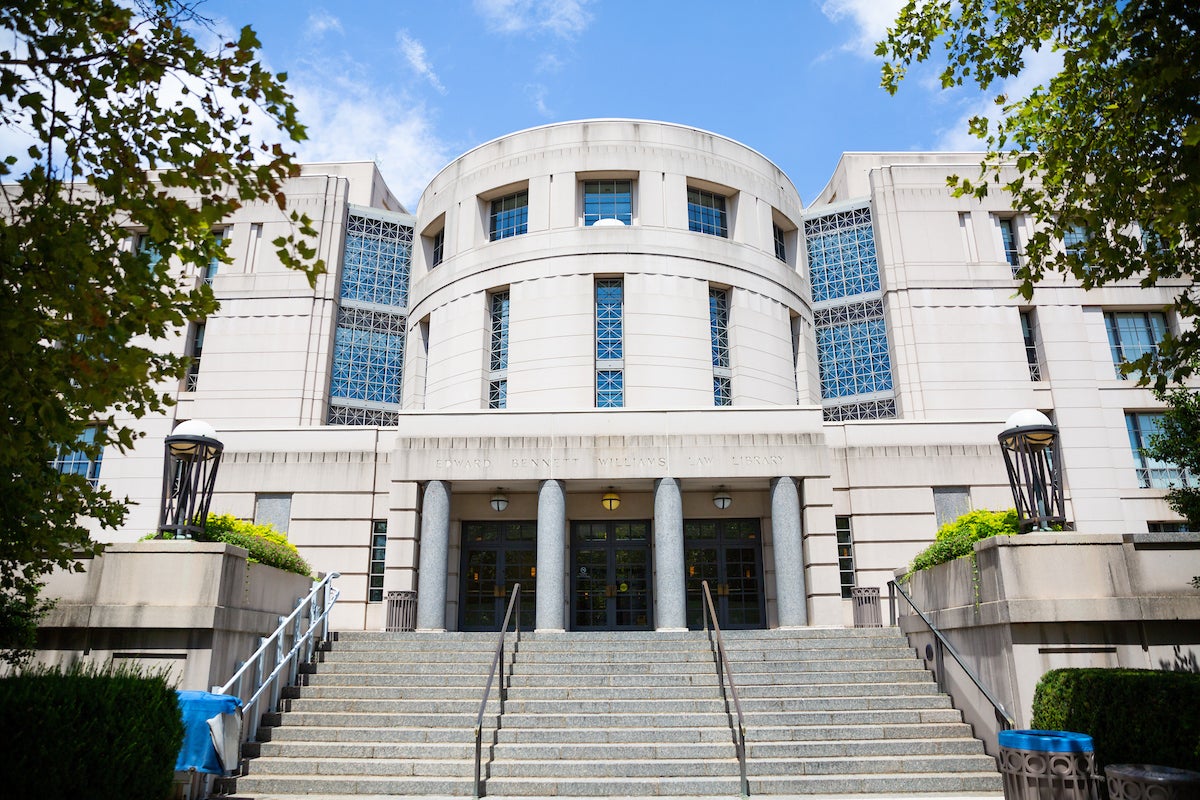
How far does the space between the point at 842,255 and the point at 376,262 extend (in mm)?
16575

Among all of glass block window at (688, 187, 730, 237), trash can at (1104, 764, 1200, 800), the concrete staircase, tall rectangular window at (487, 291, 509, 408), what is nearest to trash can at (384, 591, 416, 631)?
the concrete staircase

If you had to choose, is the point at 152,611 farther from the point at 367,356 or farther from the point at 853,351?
the point at 853,351

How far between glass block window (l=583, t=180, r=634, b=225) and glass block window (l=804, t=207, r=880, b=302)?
307 inches

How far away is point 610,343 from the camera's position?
24547mm

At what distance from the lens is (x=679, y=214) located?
2558cm

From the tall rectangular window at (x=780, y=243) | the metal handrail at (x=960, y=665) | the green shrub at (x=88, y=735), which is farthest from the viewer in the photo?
the tall rectangular window at (x=780, y=243)

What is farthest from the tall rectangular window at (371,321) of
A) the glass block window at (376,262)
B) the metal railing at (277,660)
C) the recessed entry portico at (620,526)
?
the metal railing at (277,660)

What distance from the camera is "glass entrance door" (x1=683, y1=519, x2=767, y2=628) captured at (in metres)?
20.4

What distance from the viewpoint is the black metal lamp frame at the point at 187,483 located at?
11.8 metres

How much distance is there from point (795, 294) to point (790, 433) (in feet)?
31.2

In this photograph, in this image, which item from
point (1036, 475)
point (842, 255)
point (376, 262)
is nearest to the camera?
point (1036, 475)

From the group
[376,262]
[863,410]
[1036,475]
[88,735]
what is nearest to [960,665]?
[1036,475]

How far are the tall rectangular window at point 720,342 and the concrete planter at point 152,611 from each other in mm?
16025

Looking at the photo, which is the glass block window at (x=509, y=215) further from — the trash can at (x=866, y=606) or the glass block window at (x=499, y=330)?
the trash can at (x=866, y=606)
